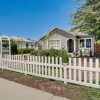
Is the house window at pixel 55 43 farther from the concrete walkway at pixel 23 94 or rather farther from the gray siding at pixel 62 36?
the concrete walkway at pixel 23 94

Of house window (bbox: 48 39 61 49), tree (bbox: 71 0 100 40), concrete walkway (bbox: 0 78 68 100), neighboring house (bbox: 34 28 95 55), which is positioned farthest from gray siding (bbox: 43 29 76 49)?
concrete walkway (bbox: 0 78 68 100)

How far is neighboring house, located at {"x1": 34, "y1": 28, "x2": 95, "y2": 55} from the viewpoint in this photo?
28908 mm

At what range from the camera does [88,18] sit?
15547 mm

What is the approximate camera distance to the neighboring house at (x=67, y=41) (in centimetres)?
2891

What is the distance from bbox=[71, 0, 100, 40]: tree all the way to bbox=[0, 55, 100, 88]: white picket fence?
17.1 feet

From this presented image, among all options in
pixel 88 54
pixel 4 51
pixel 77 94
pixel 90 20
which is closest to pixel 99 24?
pixel 90 20

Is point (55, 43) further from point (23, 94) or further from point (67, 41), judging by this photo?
point (23, 94)

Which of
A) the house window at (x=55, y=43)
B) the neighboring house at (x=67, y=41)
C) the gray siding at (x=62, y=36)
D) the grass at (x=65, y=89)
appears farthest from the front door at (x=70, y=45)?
the grass at (x=65, y=89)

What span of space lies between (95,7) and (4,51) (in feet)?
26.7

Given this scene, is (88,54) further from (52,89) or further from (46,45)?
(52,89)

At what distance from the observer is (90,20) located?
15508 mm

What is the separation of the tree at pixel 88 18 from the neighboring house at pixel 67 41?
449 inches

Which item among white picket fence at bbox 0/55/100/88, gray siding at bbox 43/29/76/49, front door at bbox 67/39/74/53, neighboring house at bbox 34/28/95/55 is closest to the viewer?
white picket fence at bbox 0/55/100/88

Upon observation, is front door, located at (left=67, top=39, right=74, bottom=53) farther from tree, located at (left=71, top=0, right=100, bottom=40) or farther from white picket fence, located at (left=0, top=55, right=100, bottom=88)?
white picket fence, located at (left=0, top=55, right=100, bottom=88)
